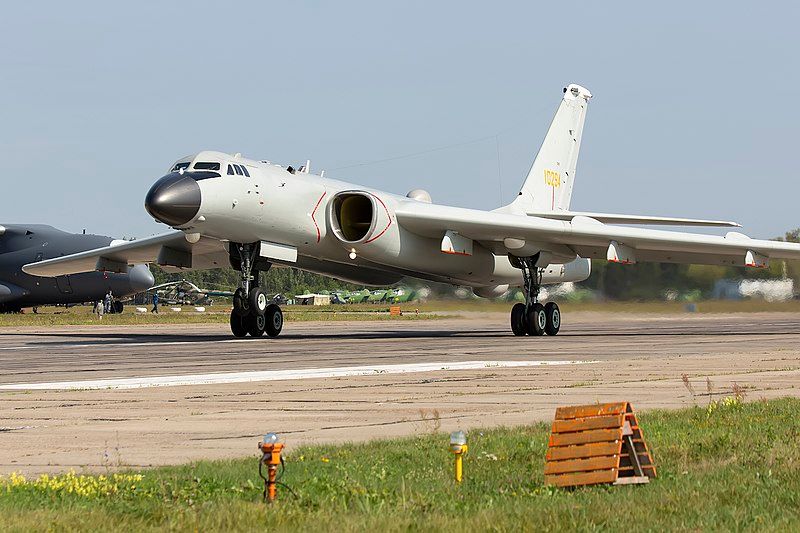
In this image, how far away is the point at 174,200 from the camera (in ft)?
72.2

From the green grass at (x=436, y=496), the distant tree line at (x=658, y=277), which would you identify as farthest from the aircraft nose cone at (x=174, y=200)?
the green grass at (x=436, y=496)

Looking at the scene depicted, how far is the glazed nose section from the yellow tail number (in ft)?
69.0

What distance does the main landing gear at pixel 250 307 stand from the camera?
24.7 metres

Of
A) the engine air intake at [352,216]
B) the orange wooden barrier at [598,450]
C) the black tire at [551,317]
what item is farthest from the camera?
the black tire at [551,317]

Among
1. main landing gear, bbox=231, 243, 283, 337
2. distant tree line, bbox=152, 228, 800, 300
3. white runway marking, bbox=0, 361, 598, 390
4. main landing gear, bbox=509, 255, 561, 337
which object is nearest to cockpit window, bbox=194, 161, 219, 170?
main landing gear, bbox=231, 243, 283, 337

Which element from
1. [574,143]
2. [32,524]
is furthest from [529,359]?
[574,143]

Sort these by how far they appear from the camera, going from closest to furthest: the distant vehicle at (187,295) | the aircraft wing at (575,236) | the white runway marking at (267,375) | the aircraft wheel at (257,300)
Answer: the white runway marking at (267,375) < the aircraft wheel at (257,300) < the aircraft wing at (575,236) < the distant vehicle at (187,295)

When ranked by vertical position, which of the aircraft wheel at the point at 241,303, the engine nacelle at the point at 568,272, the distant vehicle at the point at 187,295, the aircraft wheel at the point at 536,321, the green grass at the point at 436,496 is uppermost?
the engine nacelle at the point at 568,272

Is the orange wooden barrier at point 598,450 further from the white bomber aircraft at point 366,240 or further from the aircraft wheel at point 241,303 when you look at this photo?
the aircraft wheel at point 241,303

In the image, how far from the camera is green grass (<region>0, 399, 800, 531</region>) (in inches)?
190

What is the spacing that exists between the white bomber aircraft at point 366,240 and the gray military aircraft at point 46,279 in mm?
15365

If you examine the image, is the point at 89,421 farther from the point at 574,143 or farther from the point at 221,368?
the point at 574,143

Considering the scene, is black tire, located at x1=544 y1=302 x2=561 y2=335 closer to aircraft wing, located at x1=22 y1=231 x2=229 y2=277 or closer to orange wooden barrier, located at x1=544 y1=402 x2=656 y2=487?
aircraft wing, located at x1=22 y1=231 x2=229 y2=277

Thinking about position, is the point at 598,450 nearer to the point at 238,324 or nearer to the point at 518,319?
the point at 238,324
